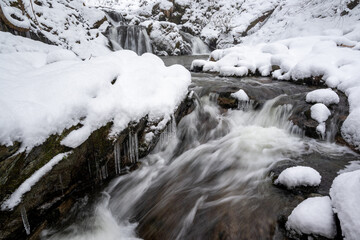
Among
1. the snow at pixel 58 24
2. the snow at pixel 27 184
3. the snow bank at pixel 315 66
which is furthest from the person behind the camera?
the snow at pixel 58 24

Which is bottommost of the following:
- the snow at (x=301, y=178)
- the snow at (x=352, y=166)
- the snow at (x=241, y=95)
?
the snow at (x=352, y=166)

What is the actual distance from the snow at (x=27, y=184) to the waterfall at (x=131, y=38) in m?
15.5

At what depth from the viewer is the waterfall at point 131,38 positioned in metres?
16.5

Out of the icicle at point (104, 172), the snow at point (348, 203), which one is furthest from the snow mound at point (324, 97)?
the icicle at point (104, 172)

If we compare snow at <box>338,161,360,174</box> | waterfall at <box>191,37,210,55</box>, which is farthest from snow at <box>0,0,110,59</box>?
snow at <box>338,161,360,174</box>

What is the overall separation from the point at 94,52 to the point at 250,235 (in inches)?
493

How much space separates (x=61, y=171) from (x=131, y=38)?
1719 cm

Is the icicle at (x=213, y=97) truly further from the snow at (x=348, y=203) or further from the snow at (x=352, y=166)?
the snow at (x=348, y=203)

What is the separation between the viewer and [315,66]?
5.80 metres

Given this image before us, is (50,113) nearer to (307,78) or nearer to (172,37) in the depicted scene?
(307,78)

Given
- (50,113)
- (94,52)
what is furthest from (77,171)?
(94,52)

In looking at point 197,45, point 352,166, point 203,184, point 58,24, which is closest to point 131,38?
point 58,24

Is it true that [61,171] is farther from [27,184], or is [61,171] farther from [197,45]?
[197,45]

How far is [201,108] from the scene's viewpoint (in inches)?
183
